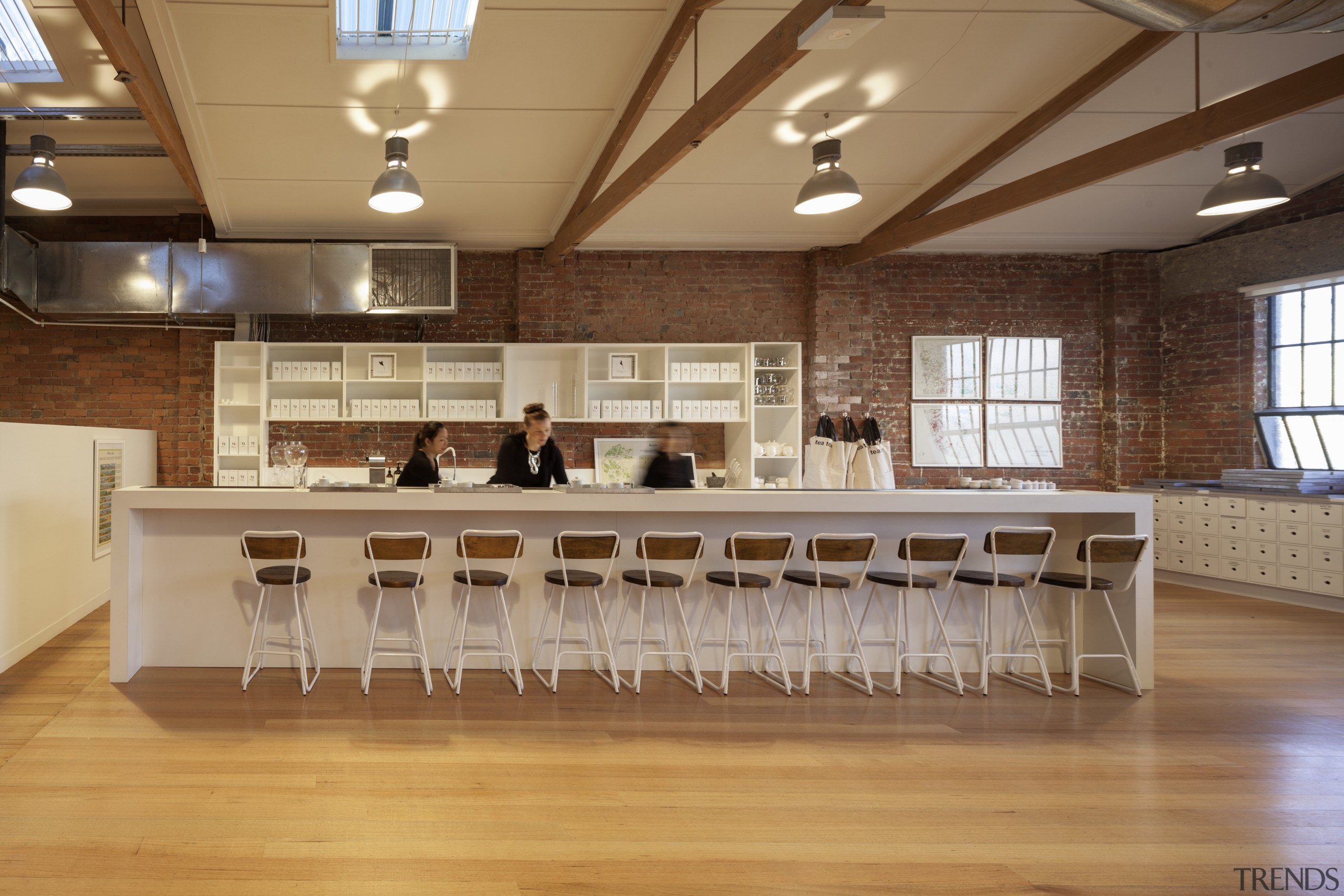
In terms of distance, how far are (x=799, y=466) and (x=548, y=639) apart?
147 inches

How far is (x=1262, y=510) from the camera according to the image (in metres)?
6.77

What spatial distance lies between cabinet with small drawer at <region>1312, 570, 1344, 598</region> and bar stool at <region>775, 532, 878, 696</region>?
4555 mm

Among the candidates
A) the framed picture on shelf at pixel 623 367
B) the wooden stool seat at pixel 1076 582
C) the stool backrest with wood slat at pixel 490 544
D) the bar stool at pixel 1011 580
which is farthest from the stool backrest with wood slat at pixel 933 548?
the framed picture on shelf at pixel 623 367

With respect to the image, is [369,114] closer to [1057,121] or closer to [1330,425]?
[1057,121]

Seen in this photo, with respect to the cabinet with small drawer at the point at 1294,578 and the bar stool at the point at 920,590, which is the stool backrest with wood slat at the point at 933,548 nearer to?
the bar stool at the point at 920,590

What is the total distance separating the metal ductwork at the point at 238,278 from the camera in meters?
6.73

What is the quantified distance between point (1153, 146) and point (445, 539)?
5058mm

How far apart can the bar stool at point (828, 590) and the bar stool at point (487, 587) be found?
1.56 m

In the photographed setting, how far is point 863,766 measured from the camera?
322 centimetres

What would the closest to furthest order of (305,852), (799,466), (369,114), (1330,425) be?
(305,852) → (369,114) → (1330,425) → (799,466)

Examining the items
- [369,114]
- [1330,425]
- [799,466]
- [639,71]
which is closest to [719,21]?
[639,71]

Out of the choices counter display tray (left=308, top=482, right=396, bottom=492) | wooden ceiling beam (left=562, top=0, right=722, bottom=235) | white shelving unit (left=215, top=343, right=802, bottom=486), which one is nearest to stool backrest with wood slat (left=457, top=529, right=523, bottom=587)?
counter display tray (left=308, top=482, right=396, bottom=492)

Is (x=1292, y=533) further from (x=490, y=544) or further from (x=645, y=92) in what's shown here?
(x=490, y=544)

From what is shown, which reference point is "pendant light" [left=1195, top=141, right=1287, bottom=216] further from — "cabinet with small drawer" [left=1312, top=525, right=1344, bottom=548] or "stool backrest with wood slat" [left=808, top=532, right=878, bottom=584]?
"cabinet with small drawer" [left=1312, top=525, right=1344, bottom=548]
